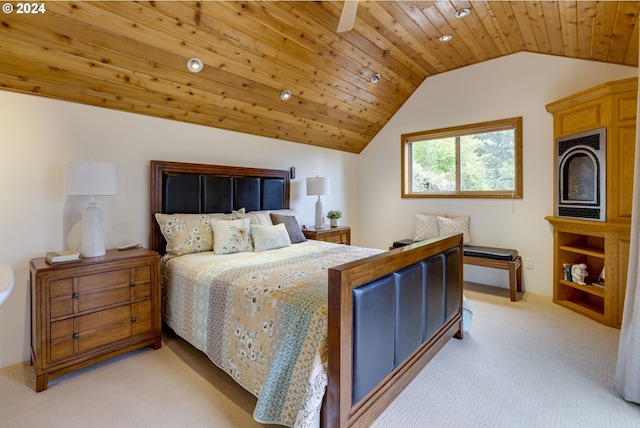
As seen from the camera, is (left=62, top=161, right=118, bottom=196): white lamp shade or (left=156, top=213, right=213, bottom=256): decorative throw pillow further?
(left=156, top=213, right=213, bottom=256): decorative throw pillow

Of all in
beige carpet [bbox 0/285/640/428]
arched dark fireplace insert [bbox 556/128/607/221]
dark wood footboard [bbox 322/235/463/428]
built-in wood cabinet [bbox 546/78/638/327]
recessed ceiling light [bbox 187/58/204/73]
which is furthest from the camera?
arched dark fireplace insert [bbox 556/128/607/221]

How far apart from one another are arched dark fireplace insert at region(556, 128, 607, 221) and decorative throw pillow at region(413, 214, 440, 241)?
1446 mm

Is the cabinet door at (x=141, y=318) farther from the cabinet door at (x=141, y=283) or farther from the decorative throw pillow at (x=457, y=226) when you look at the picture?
the decorative throw pillow at (x=457, y=226)

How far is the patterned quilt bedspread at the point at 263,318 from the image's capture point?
1.49m

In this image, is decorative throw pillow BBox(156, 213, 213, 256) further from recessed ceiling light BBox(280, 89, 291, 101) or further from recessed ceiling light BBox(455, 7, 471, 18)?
recessed ceiling light BBox(455, 7, 471, 18)

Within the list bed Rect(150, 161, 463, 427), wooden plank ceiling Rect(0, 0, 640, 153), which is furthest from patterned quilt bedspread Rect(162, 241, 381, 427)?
wooden plank ceiling Rect(0, 0, 640, 153)

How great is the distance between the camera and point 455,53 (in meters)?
3.88

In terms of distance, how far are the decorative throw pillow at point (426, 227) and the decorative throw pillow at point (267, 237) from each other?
2.33 meters

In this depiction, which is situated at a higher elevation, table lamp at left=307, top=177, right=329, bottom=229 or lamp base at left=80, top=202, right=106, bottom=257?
table lamp at left=307, top=177, right=329, bottom=229

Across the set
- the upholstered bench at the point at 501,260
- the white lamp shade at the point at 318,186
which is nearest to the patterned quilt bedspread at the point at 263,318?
the white lamp shade at the point at 318,186

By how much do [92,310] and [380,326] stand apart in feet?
6.57

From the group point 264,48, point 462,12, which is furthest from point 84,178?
point 462,12

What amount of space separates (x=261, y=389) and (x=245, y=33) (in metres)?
2.66

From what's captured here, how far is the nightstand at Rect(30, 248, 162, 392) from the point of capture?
1995 millimetres
